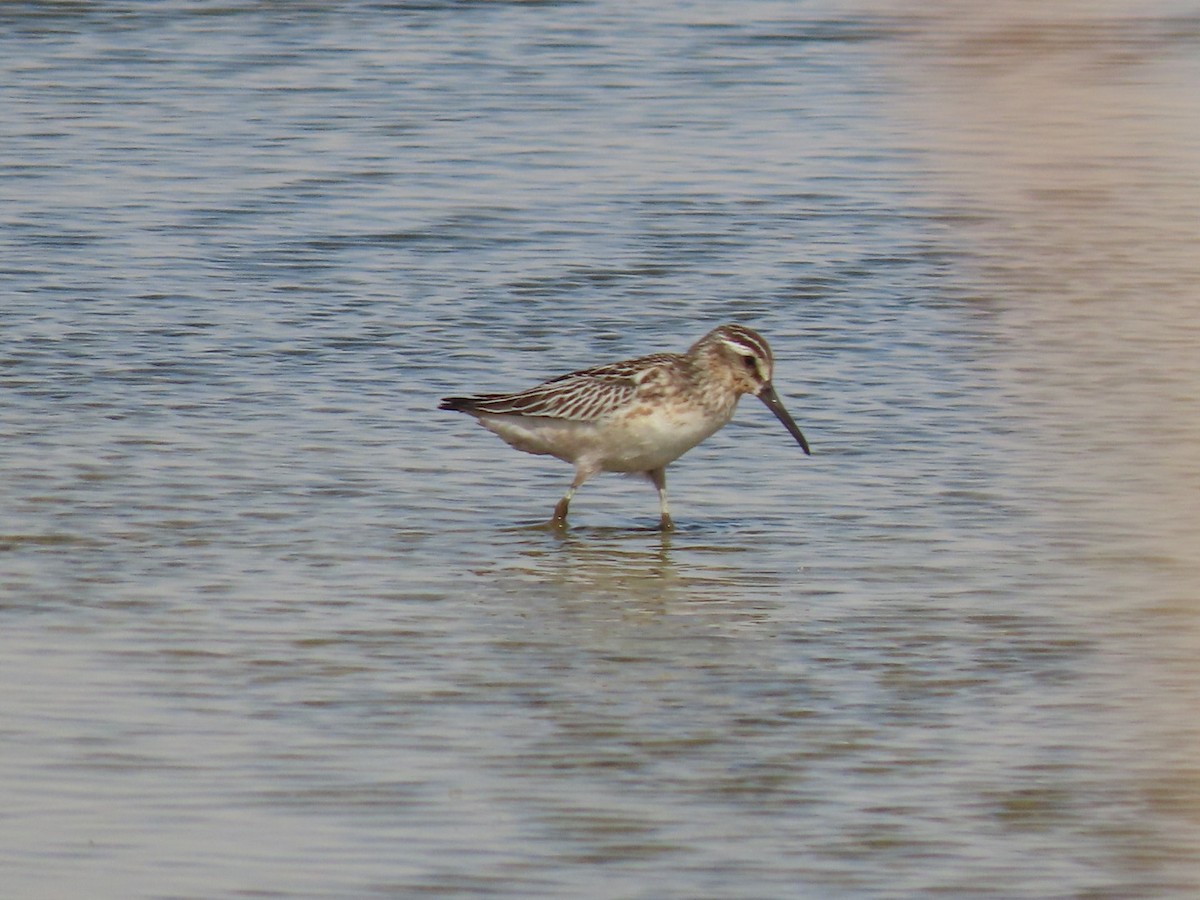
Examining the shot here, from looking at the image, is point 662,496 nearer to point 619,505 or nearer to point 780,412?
point 619,505

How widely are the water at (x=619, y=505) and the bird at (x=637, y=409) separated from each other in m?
0.26

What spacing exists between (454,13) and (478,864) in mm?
17007

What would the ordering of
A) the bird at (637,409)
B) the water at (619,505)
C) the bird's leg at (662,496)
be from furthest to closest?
1. the bird at (637,409)
2. the bird's leg at (662,496)
3. the water at (619,505)

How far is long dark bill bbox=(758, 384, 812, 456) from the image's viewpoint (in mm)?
9445

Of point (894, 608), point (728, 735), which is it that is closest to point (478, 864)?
point (728, 735)

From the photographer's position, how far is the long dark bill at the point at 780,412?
945 cm

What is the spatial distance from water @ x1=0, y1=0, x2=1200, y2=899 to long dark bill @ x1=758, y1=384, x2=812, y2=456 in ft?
0.57

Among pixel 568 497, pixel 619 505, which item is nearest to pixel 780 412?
pixel 619 505

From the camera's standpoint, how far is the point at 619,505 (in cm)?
966

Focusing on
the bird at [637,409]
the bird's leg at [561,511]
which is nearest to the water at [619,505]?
the bird's leg at [561,511]

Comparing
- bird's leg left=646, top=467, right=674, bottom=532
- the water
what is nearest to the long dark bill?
the water

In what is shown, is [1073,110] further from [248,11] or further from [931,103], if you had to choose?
[248,11]

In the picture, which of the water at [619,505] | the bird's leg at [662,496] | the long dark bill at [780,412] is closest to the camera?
the water at [619,505]

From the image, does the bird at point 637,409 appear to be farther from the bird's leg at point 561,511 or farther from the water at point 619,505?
the water at point 619,505
